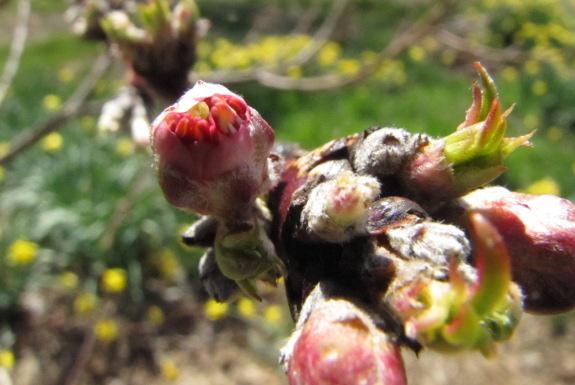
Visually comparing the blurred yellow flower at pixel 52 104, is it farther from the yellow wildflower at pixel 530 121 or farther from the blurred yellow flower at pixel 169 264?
the yellow wildflower at pixel 530 121

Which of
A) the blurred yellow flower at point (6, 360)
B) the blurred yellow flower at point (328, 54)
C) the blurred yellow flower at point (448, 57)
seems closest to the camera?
the blurred yellow flower at point (6, 360)

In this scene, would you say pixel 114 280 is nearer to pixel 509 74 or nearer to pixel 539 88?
pixel 539 88

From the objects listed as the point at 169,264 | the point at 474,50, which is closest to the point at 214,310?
the point at 169,264

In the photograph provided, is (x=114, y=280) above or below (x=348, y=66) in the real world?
below

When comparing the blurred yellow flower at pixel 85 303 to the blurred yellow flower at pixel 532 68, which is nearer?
the blurred yellow flower at pixel 85 303


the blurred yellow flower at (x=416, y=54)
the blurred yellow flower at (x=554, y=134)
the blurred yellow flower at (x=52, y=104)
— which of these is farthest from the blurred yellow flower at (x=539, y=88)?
the blurred yellow flower at (x=52, y=104)

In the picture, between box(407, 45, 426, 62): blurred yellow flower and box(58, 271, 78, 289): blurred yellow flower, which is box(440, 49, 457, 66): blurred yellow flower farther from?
box(58, 271, 78, 289): blurred yellow flower
